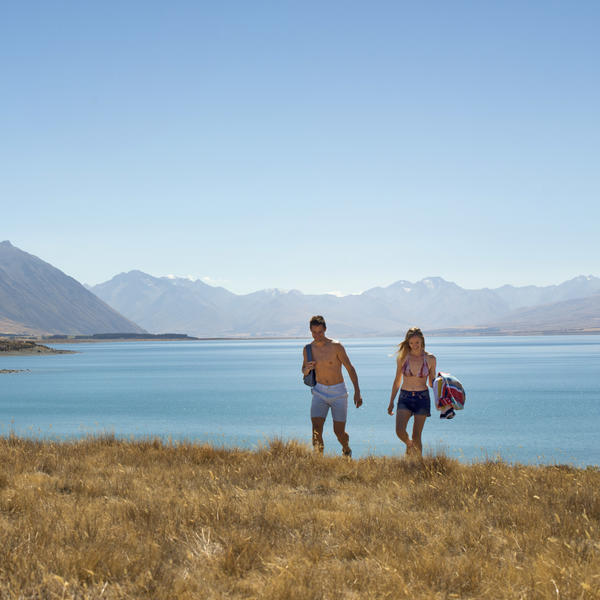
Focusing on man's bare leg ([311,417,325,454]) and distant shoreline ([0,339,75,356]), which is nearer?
man's bare leg ([311,417,325,454])

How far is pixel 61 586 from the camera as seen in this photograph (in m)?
4.32

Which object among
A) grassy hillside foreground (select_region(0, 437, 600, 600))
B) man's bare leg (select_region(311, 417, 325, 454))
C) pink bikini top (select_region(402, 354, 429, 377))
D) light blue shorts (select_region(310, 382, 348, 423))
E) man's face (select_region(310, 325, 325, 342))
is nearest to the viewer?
grassy hillside foreground (select_region(0, 437, 600, 600))

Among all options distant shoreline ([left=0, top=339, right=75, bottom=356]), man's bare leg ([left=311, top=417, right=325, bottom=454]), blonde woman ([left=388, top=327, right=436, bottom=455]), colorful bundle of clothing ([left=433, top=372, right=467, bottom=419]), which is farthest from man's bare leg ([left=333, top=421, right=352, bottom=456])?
distant shoreline ([left=0, top=339, right=75, bottom=356])

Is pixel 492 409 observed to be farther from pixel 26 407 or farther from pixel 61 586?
pixel 61 586

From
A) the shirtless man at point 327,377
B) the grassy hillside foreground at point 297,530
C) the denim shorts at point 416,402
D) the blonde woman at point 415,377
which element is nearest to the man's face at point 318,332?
the shirtless man at point 327,377

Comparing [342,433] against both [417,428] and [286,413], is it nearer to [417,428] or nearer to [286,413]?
[417,428]

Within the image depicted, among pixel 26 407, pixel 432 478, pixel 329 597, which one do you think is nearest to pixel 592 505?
pixel 432 478

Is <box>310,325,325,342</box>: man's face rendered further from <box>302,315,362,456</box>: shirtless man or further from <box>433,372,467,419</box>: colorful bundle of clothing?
<box>433,372,467,419</box>: colorful bundle of clothing

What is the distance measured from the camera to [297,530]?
559 cm

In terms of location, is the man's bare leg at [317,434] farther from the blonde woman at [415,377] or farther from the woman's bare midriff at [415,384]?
the woman's bare midriff at [415,384]

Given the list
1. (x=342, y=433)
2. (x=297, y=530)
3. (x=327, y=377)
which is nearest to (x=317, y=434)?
(x=342, y=433)

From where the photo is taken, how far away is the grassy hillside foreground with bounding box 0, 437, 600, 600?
4387mm

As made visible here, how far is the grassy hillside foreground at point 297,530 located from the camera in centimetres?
439

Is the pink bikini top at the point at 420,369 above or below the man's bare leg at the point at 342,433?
above
